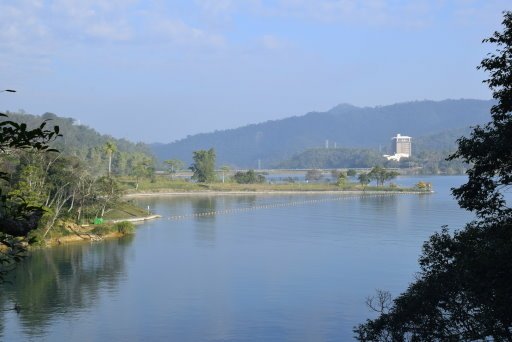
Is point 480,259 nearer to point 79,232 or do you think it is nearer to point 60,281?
point 60,281

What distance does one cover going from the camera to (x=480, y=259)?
8.91 meters

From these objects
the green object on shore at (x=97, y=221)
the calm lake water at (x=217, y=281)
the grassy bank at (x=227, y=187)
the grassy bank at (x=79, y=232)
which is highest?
the grassy bank at (x=227, y=187)

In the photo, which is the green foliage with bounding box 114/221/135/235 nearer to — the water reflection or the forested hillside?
the water reflection

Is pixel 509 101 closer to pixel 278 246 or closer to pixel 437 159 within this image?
pixel 278 246

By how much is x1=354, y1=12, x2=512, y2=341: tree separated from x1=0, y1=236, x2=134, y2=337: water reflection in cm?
1242

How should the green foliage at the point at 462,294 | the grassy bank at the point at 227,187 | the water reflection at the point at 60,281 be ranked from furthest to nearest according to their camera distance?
1. the grassy bank at the point at 227,187
2. the water reflection at the point at 60,281
3. the green foliage at the point at 462,294

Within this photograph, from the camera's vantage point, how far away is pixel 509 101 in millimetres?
9156

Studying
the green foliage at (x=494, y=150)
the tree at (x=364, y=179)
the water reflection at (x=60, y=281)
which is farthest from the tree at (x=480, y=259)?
the tree at (x=364, y=179)

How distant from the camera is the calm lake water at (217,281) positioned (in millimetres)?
20266

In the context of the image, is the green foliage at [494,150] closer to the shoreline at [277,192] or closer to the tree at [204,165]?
the shoreline at [277,192]

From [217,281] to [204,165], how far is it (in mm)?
66035

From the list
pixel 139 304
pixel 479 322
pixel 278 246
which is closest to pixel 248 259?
pixel 278 246

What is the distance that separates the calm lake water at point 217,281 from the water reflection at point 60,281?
45 mm

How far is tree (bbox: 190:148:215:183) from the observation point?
3656 inches
